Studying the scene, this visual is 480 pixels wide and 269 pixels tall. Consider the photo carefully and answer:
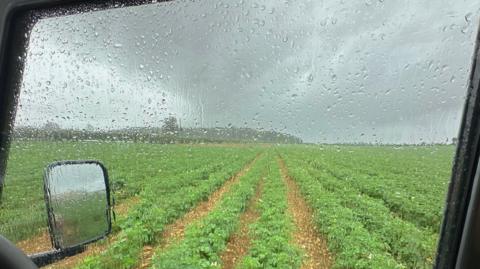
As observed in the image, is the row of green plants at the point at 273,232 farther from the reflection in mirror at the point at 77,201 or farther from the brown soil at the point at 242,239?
the reflection in mirror at the point at 77,201

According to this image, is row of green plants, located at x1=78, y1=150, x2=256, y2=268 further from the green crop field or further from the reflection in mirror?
the reflection in mirror

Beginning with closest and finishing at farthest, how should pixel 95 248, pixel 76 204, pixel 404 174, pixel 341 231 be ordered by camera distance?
pixel 404 174 → pixel 76 204 → pixel 95 248 → pixel 341 231

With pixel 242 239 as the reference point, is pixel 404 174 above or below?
above

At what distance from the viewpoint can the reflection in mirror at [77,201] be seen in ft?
5.71

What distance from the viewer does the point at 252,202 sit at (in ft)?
8.71

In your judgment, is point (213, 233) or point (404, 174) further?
point (213, 233)

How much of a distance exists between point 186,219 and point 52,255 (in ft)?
3.67

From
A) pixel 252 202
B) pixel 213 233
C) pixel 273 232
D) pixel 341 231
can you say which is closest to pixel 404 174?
pixel 341 231

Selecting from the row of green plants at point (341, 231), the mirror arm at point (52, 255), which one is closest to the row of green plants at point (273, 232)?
the row of green plants at point (341, 231)

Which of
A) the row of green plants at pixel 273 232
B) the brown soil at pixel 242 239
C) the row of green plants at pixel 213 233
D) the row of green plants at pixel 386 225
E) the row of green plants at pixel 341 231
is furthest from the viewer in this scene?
the brown soil at pixel 242 239

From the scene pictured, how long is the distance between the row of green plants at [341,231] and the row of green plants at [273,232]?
0.43 feet

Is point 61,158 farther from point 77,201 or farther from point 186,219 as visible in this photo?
point 186,219

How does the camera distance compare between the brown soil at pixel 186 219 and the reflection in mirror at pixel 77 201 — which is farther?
the brown soil at pixel 186 219

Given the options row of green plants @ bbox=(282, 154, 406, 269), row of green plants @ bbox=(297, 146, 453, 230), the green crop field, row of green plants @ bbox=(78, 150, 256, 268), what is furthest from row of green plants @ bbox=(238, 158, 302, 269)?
row of green plants @ bbox=(297, 146, 453, 230)
